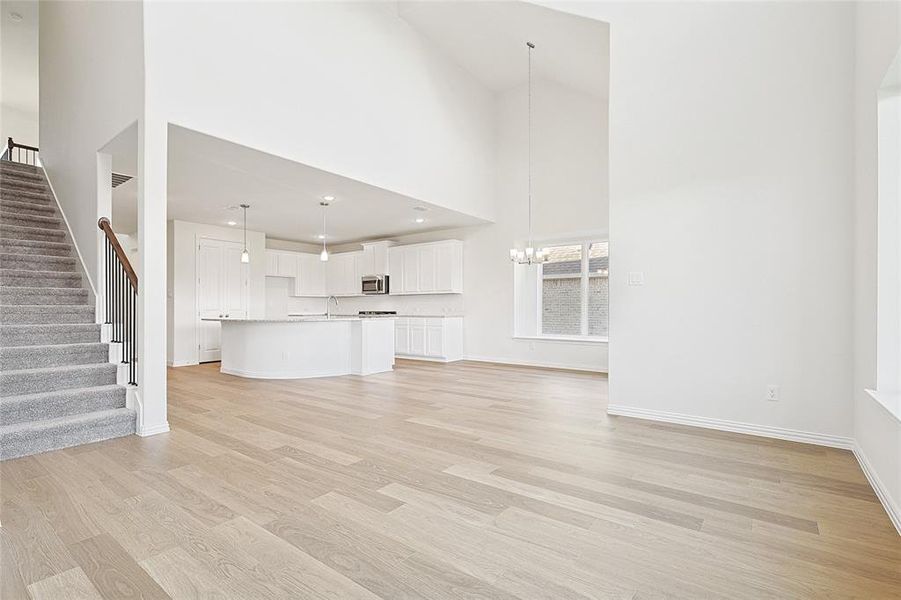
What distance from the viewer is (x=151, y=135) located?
143 inches

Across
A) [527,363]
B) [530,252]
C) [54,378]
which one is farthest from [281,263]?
[54,378]

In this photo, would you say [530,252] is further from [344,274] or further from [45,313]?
[45,313]

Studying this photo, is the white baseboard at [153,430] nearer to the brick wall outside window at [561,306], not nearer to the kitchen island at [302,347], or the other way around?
the kitchen island at [302,347]

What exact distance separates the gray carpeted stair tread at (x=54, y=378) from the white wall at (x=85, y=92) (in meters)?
1.21

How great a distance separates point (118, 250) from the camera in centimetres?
411

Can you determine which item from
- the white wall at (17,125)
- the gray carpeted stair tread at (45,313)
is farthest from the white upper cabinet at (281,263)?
the white wall at (17,125)

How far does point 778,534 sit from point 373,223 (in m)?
7.35

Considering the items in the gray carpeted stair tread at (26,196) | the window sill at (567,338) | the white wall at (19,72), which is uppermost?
the white wall at (19,72)

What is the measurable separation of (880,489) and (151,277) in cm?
502

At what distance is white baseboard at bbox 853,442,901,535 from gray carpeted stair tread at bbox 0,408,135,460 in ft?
16.1

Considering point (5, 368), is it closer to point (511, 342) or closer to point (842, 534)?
point (842, 534)

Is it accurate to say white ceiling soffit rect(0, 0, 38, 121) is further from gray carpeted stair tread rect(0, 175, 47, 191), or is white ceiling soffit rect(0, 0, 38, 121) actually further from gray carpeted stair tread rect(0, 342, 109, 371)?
gray carpeted stair tread rect(0, 342, 109, 371)

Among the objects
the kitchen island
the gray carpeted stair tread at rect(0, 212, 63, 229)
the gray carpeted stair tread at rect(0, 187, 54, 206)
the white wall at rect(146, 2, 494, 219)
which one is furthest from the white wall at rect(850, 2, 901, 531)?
the gray carpeted stair tread at rect(0, 187, 54, 206)

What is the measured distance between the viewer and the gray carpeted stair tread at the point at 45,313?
4.12m
